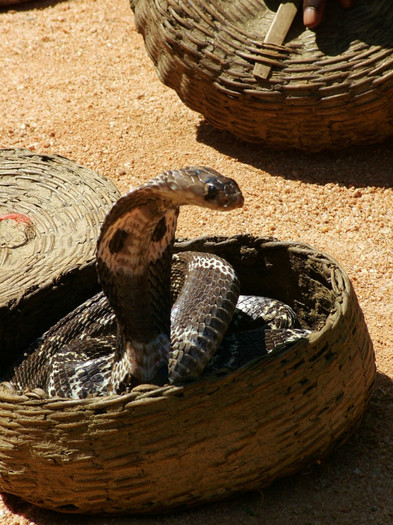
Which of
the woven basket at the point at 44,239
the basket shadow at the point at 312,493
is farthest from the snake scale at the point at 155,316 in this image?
the basket shadow at the point at 312,493

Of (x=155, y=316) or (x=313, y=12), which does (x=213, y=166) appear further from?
(x=155, y=316)

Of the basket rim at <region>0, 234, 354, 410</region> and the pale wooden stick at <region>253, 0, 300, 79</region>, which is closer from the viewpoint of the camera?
the basket rim at <region>0, 234, 354, 410</region>

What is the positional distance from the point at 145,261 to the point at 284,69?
2.43 meters

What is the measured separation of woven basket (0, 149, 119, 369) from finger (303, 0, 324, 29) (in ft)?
5.41

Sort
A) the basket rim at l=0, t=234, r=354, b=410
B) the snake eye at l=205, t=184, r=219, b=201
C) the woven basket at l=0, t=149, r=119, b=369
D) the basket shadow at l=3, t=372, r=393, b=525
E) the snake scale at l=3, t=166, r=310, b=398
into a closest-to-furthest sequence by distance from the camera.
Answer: the snake eye at l=205, t=184, r=219, b=201 → the snake scale at l=3, t=166, r=310, b=398 → the basket rim at l=0, t=234, r=354, b=410 → the basket shadow at l=3, t=372, r=393, b=525 → the woven basket at l=0, t=149, r=119, b=369

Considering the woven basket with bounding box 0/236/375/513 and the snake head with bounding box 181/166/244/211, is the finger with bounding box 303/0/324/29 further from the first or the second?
the snake head with bounding box 181/166/244/211

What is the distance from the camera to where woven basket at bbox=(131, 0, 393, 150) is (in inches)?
170

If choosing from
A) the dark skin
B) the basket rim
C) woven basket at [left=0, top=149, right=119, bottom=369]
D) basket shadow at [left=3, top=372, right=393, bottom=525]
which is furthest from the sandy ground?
the dark skin

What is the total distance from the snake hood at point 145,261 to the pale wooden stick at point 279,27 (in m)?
2.29

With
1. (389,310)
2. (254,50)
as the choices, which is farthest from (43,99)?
(389,310)

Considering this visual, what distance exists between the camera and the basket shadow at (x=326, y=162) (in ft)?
14.9

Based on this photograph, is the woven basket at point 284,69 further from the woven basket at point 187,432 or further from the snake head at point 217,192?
the snake head at point 217,192

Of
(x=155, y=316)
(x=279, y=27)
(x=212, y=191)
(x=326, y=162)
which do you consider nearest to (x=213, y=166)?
(x=326, y=162)

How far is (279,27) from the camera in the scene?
460 centimetres
